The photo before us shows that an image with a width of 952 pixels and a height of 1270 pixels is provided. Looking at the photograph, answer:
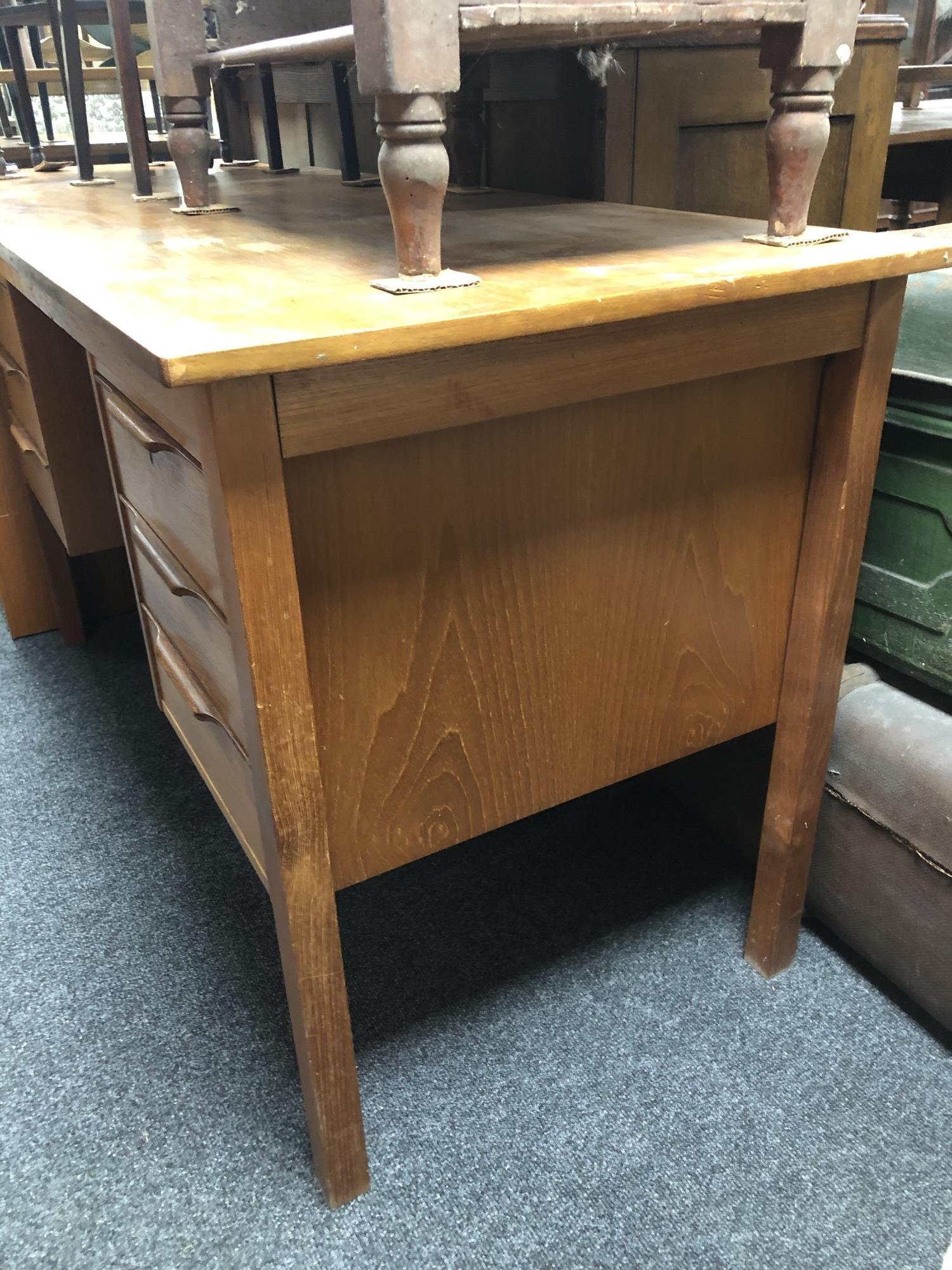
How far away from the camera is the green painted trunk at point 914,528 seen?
3.11 feet

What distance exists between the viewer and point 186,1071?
3.38 ft

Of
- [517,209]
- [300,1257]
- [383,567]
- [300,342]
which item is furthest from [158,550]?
[300,1257]

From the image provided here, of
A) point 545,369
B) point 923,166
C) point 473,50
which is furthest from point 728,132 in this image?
point 923,166

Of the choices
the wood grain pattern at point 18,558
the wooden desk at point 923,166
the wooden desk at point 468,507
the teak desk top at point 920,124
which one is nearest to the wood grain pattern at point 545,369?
the wooden desk at point 468,507

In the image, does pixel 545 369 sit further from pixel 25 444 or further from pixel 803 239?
pixel 25 444

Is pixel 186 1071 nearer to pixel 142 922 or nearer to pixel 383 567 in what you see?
pixel 142 922

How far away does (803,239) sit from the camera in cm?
81

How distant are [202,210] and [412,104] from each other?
677 mm

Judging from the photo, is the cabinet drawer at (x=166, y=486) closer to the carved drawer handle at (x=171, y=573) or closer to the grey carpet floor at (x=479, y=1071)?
the carved drawer handle at (x=171, y=573)

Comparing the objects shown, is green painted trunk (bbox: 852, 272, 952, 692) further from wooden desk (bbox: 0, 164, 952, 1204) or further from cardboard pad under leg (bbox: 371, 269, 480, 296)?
cardboard pad under leg (bbox: 371, 269, 480, 296)

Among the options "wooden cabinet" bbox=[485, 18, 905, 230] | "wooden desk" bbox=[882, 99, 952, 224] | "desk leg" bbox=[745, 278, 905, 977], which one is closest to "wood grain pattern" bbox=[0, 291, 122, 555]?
"wooden cabinet" bbox=[485, 18, 905, 230]

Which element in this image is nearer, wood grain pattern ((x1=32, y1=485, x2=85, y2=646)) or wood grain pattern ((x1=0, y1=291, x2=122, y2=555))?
wood grain pattern ((x1=0, y1=291, x2=122, y2=555))

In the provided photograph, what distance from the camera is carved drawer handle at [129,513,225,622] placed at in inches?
31.0

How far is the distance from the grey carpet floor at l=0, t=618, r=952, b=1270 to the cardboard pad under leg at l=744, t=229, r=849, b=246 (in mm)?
773
